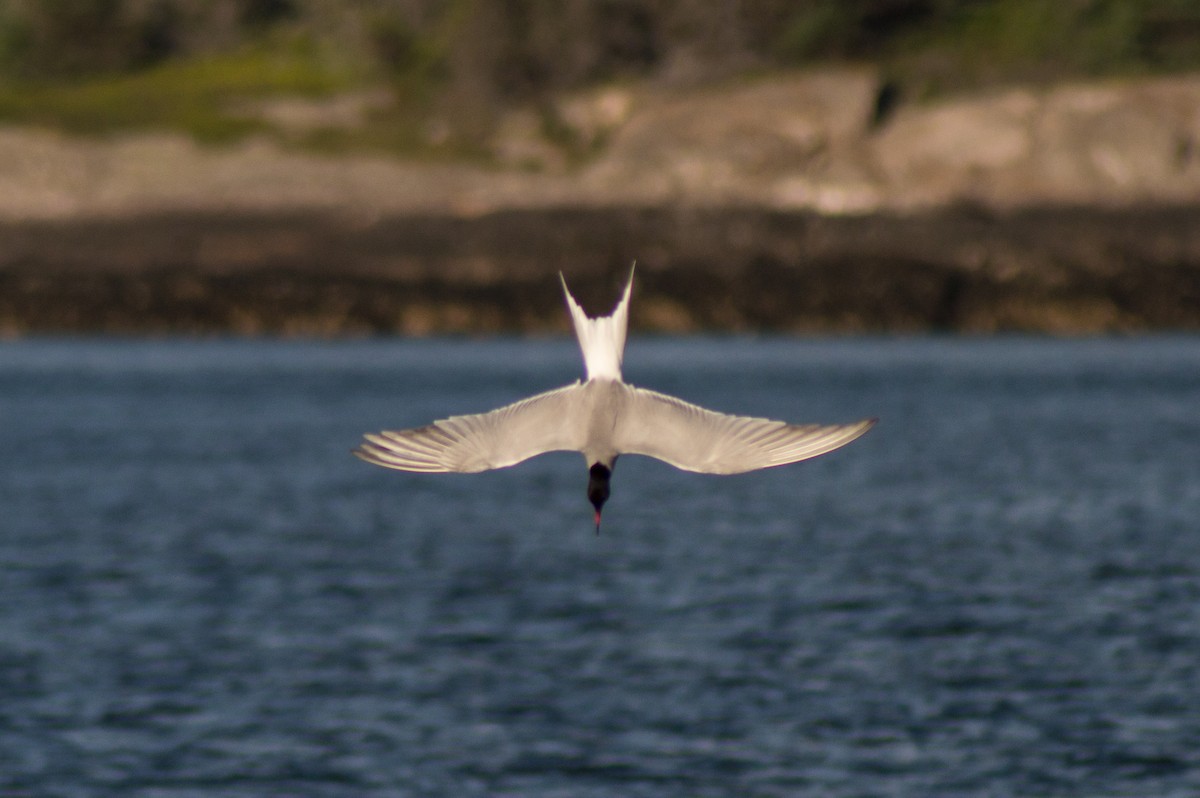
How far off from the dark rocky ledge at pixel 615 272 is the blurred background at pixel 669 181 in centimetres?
9

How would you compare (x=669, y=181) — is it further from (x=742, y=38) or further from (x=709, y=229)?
(x=742, y=38)

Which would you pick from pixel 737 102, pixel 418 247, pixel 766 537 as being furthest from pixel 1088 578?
pixel 737 102

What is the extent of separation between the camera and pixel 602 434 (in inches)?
325

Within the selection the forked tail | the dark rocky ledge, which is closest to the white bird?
the forked tail

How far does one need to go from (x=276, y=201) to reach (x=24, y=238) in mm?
7100

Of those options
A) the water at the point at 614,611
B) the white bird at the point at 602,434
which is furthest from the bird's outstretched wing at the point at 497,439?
the water at the point at 614,611

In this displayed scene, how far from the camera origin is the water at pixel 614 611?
16016 mm

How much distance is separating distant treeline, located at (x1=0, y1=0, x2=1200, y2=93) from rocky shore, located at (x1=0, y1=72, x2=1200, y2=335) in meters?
4.60

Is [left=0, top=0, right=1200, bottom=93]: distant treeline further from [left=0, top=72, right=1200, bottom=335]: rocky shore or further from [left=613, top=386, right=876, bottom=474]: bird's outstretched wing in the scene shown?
[left=613, top=386, right=876, bottom=474]: bird's outstretched wing

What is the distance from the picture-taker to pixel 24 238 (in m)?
59.9

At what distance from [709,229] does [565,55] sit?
16845 millimetres

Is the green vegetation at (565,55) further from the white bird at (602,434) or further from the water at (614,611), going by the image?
the white bird at (602,434)

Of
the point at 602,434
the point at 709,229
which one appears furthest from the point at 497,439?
the point at 709,229

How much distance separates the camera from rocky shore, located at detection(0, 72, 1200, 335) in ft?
172
